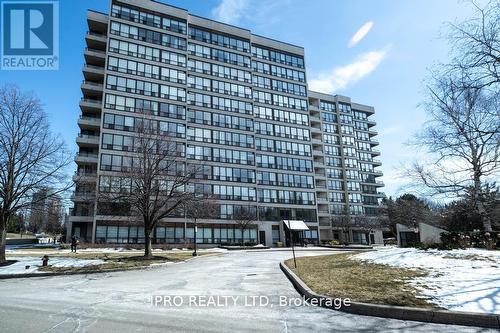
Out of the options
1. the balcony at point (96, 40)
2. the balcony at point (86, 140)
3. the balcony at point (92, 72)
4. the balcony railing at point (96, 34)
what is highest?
the balcony railing at point (96, 34)

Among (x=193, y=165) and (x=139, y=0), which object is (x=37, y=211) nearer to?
(x=193, y=165)

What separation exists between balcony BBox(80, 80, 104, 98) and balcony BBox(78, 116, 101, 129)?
171 inches

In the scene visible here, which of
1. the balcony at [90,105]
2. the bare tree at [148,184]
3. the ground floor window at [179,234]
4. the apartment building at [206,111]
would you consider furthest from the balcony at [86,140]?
the bare tree at [148,184]

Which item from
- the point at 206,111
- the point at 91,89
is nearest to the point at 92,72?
the point at 91,89

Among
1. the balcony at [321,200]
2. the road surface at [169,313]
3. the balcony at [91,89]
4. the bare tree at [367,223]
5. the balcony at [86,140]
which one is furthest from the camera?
the balcony at [321,200]

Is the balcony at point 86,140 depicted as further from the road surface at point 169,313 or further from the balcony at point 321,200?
the balcony at point 321,200

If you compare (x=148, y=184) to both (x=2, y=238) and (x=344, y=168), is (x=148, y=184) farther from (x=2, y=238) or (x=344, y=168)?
(x=344, y=168)

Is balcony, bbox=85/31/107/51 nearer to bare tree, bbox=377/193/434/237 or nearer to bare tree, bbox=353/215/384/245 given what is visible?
bare tree, bbox=377/193/434/237

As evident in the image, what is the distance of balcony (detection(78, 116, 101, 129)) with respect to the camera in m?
52.2

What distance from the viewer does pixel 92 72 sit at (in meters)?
54.6

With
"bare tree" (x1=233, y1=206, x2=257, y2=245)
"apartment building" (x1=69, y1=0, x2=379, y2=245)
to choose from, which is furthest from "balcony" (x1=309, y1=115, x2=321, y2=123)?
"bare tree" (x1=233, y1=206, x2=257, y2=245)

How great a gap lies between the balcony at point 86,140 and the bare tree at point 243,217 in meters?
24.3

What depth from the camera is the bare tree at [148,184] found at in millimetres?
24781

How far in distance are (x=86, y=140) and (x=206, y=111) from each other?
20.3 m
